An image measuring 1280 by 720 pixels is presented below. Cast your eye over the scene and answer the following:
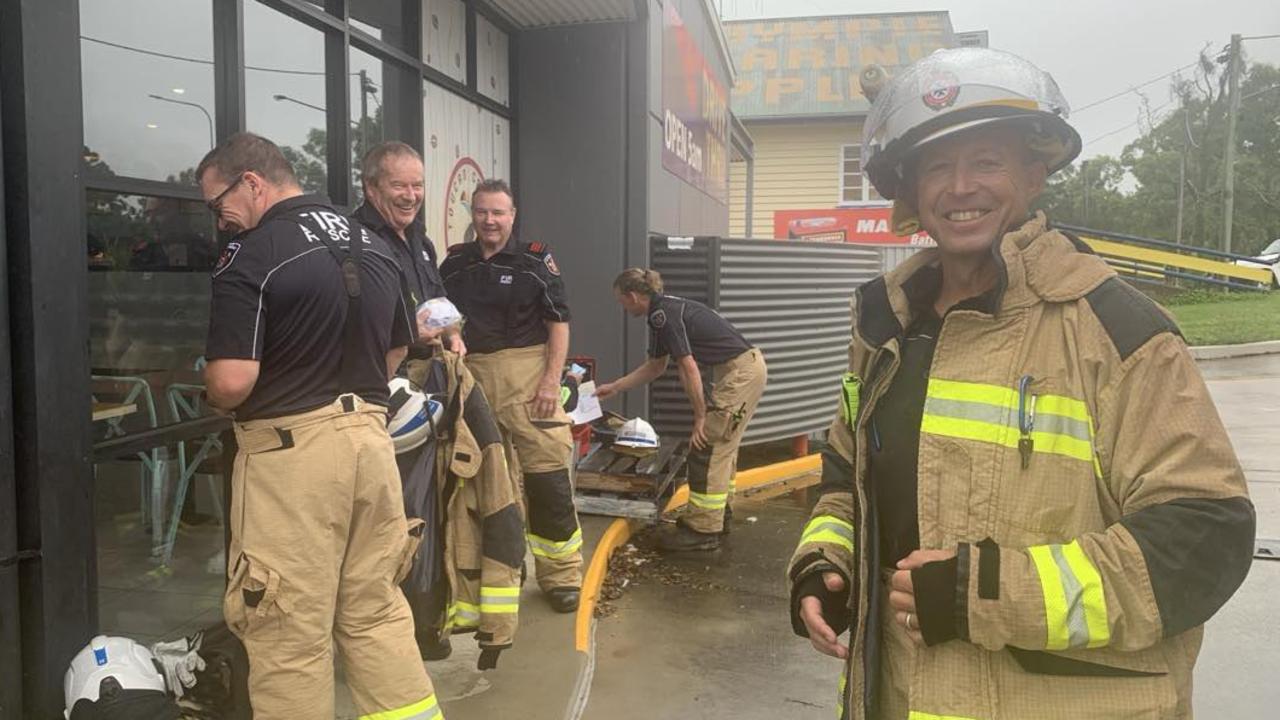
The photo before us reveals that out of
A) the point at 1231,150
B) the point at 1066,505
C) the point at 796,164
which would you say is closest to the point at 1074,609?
the point at 1066,505

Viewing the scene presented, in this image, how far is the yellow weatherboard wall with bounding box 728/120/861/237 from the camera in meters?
25.0

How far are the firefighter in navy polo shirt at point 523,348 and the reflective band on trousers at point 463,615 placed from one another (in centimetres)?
117

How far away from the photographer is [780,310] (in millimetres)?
8469

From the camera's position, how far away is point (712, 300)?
25.9ft

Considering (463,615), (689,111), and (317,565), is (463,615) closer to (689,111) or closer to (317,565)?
(317,565)

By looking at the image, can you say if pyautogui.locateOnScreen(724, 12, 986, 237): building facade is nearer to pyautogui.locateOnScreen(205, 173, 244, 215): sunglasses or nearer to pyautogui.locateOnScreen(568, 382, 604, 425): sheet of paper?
pyautogui.locateOnScreen(568, 382, 604, 425): sheet of paper

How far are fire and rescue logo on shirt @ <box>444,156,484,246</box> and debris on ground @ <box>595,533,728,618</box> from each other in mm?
2354

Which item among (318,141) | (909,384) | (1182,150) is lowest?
(909,384)

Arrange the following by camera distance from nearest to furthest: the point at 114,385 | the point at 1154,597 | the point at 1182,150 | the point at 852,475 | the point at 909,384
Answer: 1. the point at 1154,597
2. the point at 909,384
3. the point at 852,475
4. the point at 114,385
5. the point at 1182,150

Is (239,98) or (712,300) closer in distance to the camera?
(239,98)

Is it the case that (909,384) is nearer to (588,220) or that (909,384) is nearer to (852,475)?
(852,475)

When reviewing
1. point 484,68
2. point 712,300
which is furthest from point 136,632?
point 712,300

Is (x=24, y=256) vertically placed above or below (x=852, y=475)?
above

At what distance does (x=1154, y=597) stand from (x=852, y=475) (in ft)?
2.20
